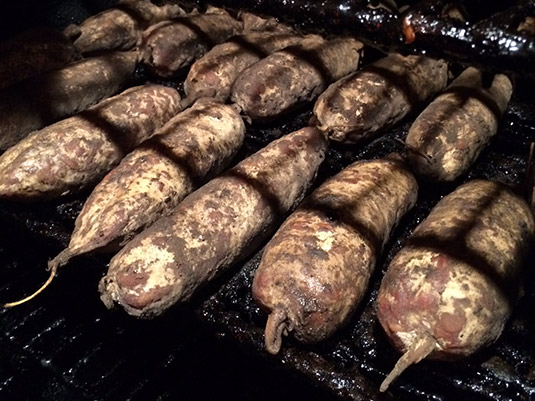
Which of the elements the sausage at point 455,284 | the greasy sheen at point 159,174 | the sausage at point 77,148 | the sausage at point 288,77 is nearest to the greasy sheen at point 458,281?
the sausage at point 455,284

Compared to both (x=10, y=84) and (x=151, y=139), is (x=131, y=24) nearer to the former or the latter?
(x=10, y=84)

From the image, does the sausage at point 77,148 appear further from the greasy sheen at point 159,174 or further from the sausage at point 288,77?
the sausage at point 288,77

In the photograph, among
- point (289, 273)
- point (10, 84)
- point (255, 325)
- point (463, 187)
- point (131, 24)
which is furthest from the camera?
point (131, 24)

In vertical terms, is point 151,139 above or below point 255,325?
above

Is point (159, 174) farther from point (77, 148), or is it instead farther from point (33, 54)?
point (33, 54)

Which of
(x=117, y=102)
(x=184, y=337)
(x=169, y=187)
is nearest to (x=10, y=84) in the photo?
(x=117, y=102)

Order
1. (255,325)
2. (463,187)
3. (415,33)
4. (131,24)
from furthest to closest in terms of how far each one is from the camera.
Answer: (131,24) → (463,187) → (255,325) → (415,33)
